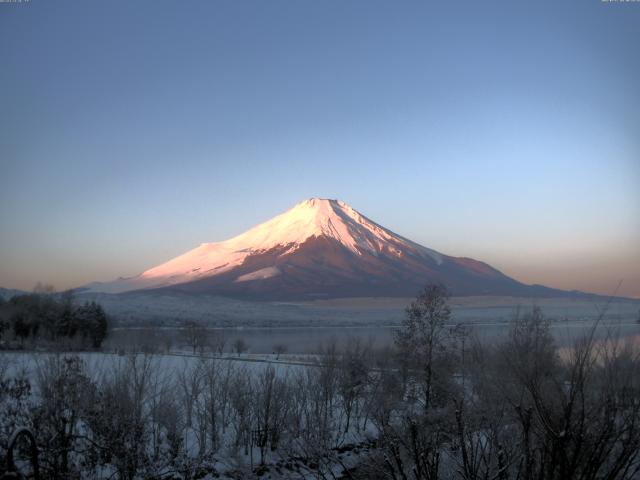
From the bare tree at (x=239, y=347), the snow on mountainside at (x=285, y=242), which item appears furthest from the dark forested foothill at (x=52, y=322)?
the snow on mountainside at (x=285, y=242)

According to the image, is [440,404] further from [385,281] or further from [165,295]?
[385,281]

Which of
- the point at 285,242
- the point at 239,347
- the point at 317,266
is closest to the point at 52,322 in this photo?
the point at 239,347

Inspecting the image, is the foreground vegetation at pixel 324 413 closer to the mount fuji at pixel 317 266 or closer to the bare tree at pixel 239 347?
the bare tree at pixel 239 347

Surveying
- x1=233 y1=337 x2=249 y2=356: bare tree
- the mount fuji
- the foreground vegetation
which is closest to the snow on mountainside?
the mount fuji

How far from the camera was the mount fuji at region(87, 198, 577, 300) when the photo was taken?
135375mm

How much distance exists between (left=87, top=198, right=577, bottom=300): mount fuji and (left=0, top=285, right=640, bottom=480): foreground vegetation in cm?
10515

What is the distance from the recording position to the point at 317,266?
14475cm

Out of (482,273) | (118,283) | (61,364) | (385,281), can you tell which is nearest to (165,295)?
(385,281)

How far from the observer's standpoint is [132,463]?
1058cm

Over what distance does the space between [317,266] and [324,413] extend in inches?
5076

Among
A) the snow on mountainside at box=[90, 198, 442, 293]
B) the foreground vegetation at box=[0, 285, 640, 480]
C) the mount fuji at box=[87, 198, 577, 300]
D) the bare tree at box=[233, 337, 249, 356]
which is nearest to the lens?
the foreground vegetation at box=[0, 285, 640, 480]

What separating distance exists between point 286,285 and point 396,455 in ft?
433

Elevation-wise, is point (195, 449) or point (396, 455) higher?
point (396, 455)

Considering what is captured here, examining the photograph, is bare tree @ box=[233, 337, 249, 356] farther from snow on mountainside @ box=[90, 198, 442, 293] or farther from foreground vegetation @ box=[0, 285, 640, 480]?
snow on mountainside @ box=[90, 198, 442, 293]
